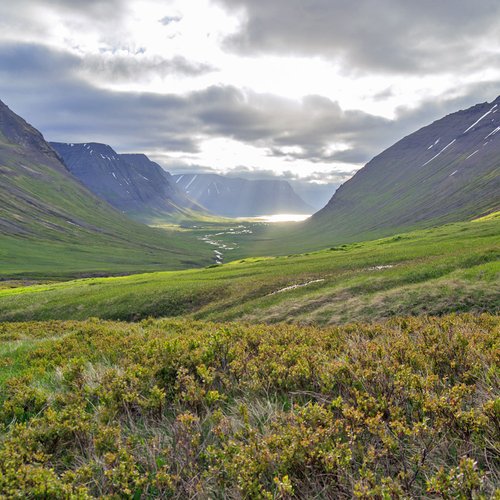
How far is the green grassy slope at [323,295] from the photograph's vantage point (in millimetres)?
29250

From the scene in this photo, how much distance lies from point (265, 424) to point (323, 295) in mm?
31746

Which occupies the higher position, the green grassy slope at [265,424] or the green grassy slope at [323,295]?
the green grassy slope at [265,424]

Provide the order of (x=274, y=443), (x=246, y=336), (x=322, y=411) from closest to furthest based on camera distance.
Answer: (x=274, y=443) < (x=322, y=411) < (x=246, y=336)

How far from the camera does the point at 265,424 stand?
20.1 feet

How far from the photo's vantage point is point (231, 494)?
15.4 feet

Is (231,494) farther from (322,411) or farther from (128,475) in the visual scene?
(322,411)

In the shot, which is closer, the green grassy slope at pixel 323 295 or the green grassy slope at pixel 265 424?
the green grassy slope at pixel 265 424

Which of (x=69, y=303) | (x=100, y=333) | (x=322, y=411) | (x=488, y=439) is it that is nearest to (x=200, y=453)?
(x=322, y=411)

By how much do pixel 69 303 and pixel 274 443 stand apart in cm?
5699

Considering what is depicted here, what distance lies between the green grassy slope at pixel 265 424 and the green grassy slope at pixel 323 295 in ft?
72.2

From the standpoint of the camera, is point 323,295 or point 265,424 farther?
point 323,295

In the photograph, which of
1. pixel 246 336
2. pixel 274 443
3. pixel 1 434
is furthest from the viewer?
pixel 246 336

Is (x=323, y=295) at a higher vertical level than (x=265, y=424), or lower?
lower

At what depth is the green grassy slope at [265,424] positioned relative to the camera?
4.68 m
